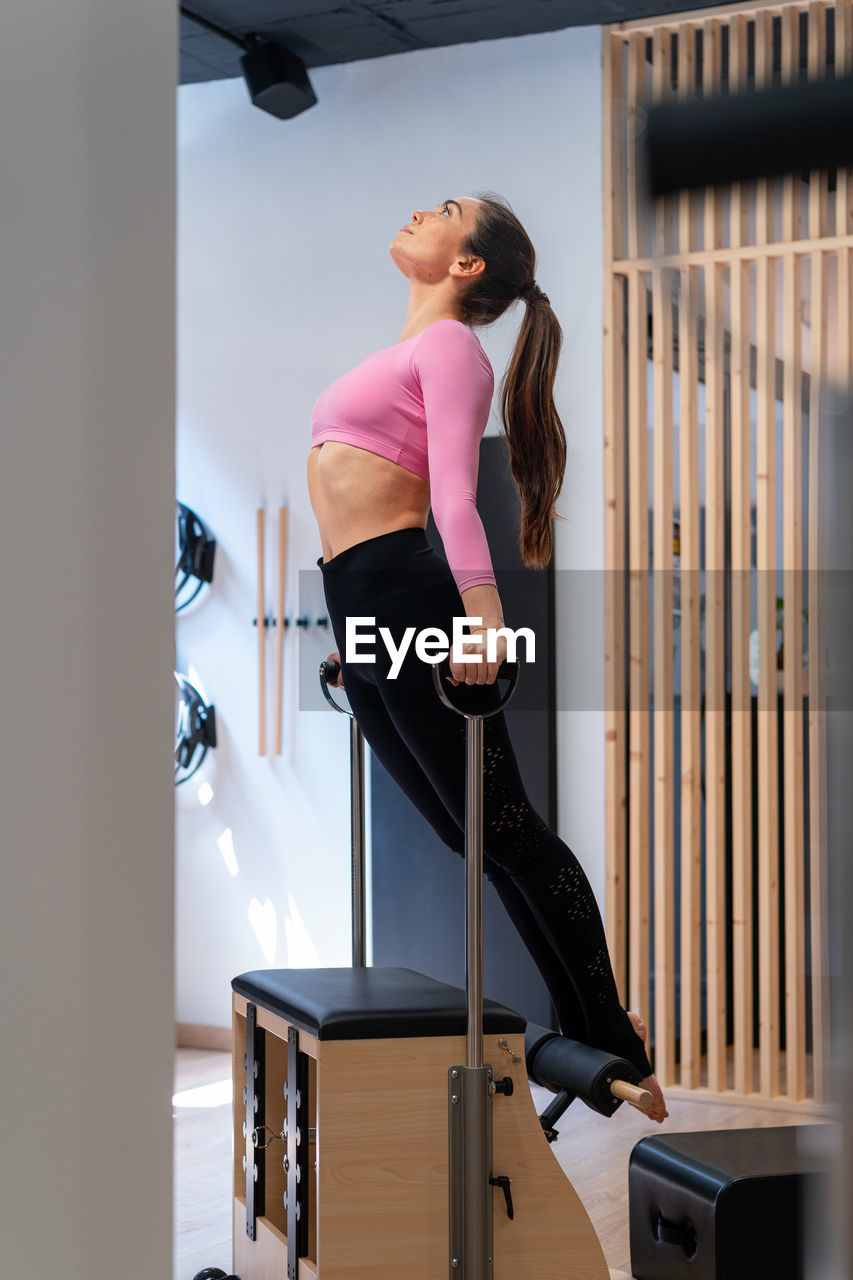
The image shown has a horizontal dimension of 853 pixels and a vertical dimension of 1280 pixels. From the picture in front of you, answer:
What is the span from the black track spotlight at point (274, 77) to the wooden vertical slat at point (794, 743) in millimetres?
1615

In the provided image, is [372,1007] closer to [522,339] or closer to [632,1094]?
[632,1094]

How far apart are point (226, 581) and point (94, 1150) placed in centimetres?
346

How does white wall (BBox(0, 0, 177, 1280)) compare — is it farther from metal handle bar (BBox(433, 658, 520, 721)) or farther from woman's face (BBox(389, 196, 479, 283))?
woman's face (BBox(389, 196, 479, 283))

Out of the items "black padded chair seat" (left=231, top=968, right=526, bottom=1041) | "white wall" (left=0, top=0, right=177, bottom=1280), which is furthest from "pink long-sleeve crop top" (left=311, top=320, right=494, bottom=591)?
"white wall" (left=0, top=0, right=177, bottom=1280)

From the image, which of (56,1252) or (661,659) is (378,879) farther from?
(56,1252)

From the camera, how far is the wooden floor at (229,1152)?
258 cm

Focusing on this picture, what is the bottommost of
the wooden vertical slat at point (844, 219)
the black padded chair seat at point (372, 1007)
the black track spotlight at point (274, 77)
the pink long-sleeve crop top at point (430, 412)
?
the black padded chair seat at point (372, 1007)

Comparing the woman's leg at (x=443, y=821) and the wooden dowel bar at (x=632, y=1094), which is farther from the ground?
the woman's leg at (x=443, y=821)

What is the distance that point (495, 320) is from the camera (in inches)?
103

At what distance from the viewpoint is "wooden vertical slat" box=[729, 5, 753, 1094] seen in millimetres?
3664

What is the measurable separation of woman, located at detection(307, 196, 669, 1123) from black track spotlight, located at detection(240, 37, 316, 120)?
1676mm

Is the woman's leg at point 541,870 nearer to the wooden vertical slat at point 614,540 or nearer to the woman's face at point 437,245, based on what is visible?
the woman's face at point 437,245

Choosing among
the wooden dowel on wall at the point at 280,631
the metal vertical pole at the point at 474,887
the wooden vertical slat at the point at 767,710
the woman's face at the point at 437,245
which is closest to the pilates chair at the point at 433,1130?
the metal vertical pole at the point at 474,887

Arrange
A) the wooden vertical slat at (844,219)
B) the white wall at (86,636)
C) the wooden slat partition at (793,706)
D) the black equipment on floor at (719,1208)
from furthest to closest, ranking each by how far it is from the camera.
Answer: the wooden slat partition at (793,706) < the wooden vertical slat at (844,219) < the black equipment on floor at (719,1208) < the white wall at (86,636)
